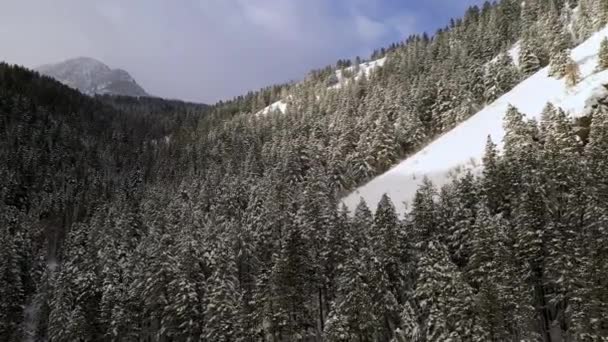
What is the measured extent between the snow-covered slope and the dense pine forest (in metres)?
3.83

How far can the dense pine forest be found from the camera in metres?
38.8

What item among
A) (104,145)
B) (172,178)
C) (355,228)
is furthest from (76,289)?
(104,145)

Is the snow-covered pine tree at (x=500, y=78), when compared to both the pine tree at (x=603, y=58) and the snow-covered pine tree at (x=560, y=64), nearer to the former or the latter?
the snow-covered pine tree at (x=560, y=64)

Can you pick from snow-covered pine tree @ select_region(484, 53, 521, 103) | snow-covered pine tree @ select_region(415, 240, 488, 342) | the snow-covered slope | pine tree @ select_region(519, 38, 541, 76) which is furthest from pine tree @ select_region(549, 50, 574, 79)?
snow-covered pine tree @ select_region(415, 240, 488, 342)

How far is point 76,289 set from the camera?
61.2 m

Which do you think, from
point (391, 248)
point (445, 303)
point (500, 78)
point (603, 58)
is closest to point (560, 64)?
point (603, 58)

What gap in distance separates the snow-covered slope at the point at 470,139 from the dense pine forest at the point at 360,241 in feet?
12.6

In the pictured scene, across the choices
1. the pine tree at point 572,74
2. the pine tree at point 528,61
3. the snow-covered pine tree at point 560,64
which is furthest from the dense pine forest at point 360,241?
the pine tree at point 572,74

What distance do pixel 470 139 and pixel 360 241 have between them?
38.9m

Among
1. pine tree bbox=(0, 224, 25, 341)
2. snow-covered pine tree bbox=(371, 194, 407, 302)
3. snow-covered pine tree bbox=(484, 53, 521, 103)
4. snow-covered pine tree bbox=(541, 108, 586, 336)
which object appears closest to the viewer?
snow-covered pine tree bbox=(541, 108, 586, 336)

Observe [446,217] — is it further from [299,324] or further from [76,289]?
[76,289]

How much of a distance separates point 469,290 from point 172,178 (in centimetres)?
10429

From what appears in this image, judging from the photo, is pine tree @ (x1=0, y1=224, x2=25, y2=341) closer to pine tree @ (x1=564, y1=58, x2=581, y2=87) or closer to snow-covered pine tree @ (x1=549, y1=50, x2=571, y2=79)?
pine tree @ (x1=564, y1=58, x2=581, y2=87)

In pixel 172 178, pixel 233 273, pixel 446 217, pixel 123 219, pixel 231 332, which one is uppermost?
pixel 172 178
